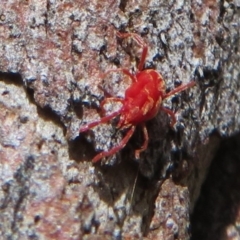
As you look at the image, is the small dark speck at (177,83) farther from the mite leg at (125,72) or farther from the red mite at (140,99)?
the mite leg at (125,72)

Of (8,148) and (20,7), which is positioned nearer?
(8,148)

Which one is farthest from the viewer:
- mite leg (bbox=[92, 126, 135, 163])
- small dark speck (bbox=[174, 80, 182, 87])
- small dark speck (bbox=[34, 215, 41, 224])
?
small dark speck (bbox=[174, 80, 182, 87])

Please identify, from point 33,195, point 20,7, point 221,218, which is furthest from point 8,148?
point 221,218

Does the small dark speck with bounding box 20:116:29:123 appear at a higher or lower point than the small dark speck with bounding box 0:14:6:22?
lower

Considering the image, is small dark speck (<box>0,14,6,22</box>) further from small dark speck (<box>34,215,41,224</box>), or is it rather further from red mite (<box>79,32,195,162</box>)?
small dark speck (<box>34,215,41,224</box>)

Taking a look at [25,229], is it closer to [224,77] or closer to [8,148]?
[8,148]

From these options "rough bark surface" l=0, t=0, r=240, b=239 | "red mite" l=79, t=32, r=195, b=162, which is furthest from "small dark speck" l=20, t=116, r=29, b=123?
"red mite" l=79, t=32, r=195, b=162

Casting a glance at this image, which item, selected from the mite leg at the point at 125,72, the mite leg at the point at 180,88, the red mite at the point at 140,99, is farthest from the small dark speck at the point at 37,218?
the mite leg at the point at 180,88

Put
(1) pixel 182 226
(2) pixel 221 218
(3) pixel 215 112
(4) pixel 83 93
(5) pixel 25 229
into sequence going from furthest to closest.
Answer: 1. (2) pixel 221 218
2. (3) pixel 215 112
3. (1) pixel 182 226
4. (4) pixel 83 93
5. (5) pixel 25 229
